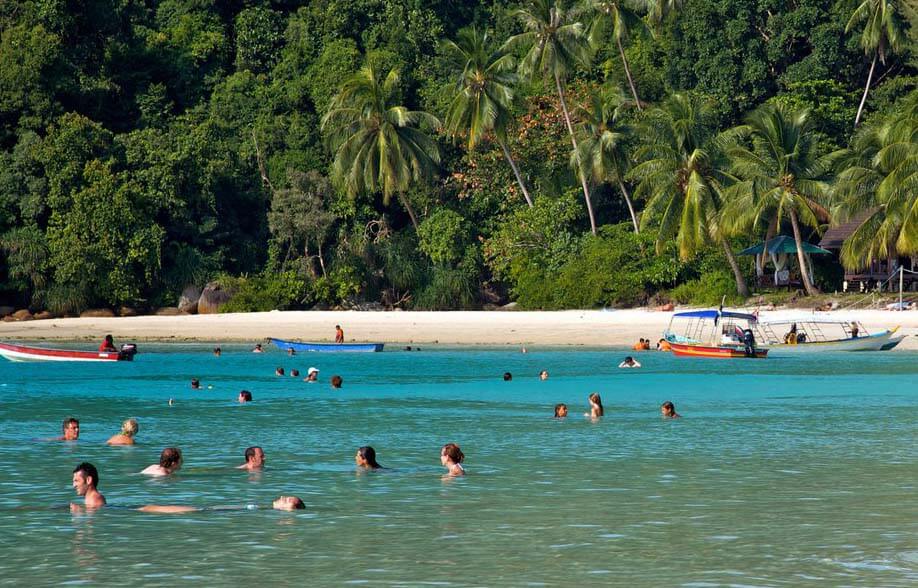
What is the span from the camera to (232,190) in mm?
69188

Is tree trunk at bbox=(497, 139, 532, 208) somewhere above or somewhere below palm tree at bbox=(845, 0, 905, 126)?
below

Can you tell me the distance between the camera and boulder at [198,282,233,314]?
65062 mm

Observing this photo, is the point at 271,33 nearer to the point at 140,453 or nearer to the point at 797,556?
the point at 140,453

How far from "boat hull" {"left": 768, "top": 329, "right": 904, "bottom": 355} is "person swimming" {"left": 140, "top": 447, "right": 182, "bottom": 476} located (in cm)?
3281

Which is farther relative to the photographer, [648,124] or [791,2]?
[791,2]

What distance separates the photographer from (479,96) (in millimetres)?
63250

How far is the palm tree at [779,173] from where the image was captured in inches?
2181

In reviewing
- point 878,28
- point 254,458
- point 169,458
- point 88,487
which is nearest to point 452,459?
point 254,458

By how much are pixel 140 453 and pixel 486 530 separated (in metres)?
9.40

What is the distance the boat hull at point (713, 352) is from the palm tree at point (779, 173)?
1030 centimetres

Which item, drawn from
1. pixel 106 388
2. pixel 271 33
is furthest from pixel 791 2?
pixel 106 388

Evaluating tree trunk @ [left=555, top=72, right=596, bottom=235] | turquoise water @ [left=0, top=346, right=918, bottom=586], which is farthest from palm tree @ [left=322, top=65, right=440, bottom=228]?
turquoise water @ [left=0, top=346, right=918, bottom=586]

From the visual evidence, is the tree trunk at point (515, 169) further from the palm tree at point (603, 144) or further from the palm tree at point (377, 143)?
the palm tree at point (377, 143)

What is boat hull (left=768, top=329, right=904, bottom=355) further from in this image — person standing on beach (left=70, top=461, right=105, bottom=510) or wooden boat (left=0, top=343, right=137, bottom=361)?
person standing on beach (left=70, top=461, right=105, bottom=510)
